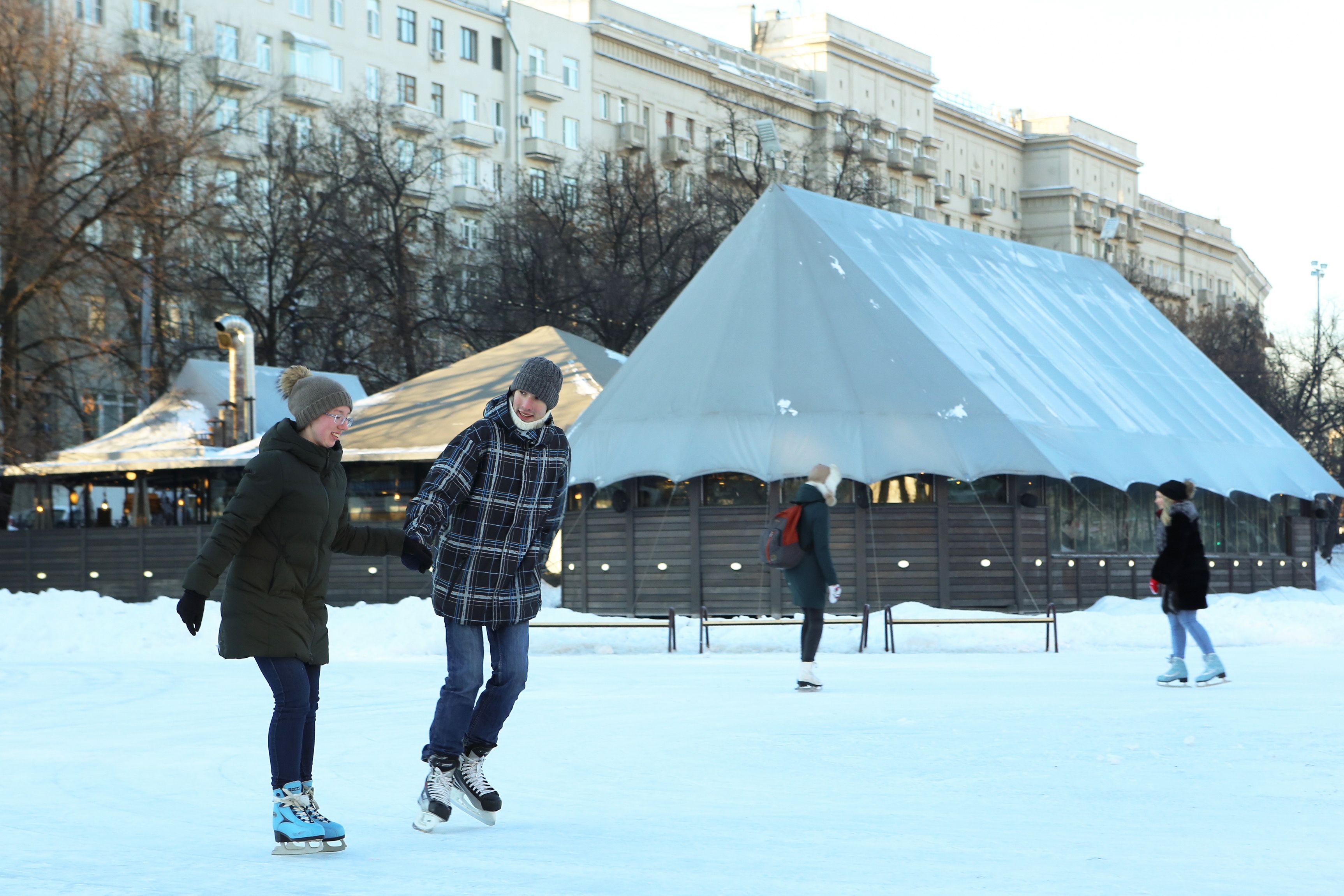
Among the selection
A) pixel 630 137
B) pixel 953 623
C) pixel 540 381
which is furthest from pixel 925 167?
pixel 540 381

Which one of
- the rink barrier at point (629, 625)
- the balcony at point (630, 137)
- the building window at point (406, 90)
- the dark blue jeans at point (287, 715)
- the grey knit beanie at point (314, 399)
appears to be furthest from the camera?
the balcony at point (630, 137)

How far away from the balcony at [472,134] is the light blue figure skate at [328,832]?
56.5 meters

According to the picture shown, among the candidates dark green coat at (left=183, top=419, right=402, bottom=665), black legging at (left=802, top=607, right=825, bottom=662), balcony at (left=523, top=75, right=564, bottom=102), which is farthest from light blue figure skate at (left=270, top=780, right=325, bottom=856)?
balcony at (left=523, top=75, right=564, bottom=102)

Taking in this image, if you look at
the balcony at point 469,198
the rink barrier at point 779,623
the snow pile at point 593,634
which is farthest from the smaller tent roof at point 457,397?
the balcony at point 469,198

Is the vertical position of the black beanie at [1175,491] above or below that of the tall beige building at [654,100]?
below

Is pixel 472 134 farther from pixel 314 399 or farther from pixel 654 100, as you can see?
pixel 314 399

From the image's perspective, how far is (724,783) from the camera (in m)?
8.54

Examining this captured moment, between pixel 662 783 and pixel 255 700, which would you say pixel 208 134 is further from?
pixel 662 783

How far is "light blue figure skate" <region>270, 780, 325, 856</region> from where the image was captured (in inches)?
256

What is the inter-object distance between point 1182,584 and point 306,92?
158ft

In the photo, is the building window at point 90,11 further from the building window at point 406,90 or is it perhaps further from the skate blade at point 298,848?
the skate blade at point 298,848

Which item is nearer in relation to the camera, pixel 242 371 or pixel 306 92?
pixel 242 371

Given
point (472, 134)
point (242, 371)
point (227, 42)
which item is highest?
point (227, 42)

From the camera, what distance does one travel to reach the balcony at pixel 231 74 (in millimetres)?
52312
